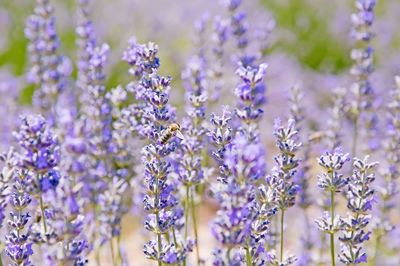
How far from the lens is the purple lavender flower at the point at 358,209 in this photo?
2219 millimetres

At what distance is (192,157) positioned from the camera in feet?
8.21

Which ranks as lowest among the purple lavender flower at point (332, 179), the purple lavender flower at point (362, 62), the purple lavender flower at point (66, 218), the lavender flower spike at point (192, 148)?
the purple lavender flower at point (66, 218)

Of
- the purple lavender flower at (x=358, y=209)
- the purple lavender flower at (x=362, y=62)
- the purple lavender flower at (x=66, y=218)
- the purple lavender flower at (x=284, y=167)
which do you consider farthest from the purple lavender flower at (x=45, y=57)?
the purple lavender flower at (x=66, y=218)

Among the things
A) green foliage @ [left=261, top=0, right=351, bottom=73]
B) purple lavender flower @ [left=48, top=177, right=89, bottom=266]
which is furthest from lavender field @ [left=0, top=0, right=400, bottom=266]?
green foliage @ [left=261, top=0, right=351, bottom=73]

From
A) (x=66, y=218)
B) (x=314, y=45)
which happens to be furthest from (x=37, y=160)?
(x=314, y=45)

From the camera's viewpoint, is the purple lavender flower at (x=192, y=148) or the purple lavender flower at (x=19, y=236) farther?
the purple lavender flower at (x=192, y=148)

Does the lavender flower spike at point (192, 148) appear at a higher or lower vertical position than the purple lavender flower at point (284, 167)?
higher

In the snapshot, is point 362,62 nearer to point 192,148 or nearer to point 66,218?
point 192,148

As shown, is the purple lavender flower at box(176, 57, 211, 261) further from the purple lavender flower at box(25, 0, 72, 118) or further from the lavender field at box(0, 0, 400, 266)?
the purple lavender flower at box(25, 0, 72, 118)

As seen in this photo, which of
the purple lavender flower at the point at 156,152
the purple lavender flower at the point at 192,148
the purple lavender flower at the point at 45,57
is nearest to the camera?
the purple lavender flower at the point at 156,152

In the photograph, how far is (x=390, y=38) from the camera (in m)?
7.60

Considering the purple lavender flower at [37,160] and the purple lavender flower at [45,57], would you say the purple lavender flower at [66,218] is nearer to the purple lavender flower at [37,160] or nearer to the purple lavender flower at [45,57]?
the purple lavender flower at [37,160]

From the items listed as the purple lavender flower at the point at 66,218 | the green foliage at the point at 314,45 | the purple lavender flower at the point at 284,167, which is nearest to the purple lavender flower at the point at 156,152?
the purple lavender flower at the point at 284,167

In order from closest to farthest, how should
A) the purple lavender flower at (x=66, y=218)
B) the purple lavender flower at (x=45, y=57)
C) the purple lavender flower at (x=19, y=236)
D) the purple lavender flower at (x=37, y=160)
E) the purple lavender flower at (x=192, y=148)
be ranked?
1. the purple lavender flower at (x=66, y=218)
2. the purple lavender flower at (x=37, y=160)
3. the purple lavender flower at (x=19, y=236)
4. the purple lavender flower at (x=192, y=148)
5. the purple lavender flower at (x=45, y=57)
